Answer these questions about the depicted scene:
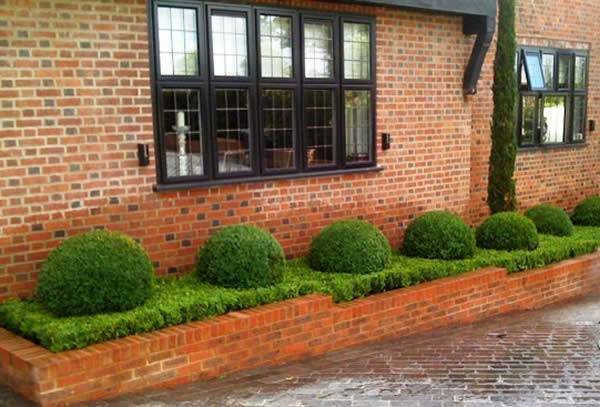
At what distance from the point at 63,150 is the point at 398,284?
3817mm

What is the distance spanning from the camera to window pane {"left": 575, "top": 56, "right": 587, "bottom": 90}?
12.3m

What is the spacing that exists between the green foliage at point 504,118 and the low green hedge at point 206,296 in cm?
157

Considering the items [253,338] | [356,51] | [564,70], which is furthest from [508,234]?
[564,70]

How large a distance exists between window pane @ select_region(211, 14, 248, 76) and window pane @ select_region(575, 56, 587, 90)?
310 inches

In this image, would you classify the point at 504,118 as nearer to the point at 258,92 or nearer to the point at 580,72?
the point at 580,72

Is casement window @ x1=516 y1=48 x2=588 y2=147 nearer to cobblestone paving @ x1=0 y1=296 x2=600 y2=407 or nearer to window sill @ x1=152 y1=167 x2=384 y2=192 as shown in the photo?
window sill @ x1=152 y1=167 x2=384 y2=192

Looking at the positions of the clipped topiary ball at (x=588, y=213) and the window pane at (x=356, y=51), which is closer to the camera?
the window pane at (x=356, y=51)

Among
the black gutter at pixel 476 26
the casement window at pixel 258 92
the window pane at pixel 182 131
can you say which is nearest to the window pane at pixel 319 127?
the casement window at pixel 258 92

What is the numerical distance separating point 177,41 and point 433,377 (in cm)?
412

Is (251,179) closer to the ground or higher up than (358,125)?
closer to the ground

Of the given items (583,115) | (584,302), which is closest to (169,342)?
(584,302)

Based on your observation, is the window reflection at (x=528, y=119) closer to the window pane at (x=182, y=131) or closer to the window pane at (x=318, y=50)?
the window pane at (x=318, y=50)

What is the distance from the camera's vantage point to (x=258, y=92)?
7242mm

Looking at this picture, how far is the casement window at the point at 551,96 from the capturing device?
37.1 ft
